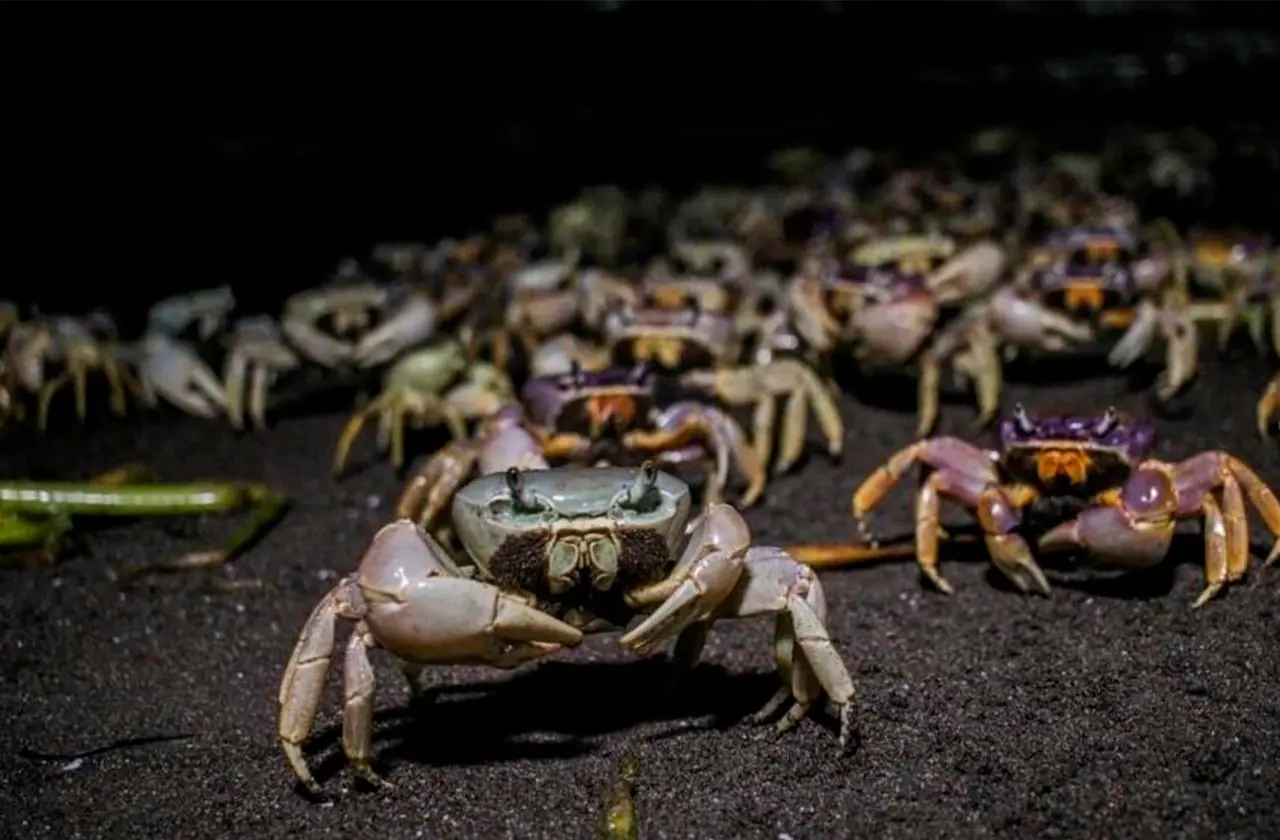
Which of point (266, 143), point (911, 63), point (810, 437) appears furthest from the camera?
point (911, 63)

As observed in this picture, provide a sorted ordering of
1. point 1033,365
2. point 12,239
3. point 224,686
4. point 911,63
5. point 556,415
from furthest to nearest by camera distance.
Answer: point 911,63
point 12,239
point 1033,365
point 556,415
point 224,686

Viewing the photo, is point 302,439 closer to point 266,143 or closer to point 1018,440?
point 1018,440

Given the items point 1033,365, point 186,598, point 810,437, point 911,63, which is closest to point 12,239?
point 186,598

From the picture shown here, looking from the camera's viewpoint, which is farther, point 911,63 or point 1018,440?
point 911,63

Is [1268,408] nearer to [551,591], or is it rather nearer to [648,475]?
[648,475]

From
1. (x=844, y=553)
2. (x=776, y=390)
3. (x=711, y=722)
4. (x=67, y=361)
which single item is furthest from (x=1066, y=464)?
(x=67, y=361)

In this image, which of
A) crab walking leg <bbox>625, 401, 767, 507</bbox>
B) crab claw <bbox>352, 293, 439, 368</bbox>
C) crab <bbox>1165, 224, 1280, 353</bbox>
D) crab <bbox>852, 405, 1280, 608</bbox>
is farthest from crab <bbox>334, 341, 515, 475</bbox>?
crab <bbox>1165, 224, 1280, 353</bbox>

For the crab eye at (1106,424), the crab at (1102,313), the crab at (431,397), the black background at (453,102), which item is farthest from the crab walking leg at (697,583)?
the black background at (453,102)

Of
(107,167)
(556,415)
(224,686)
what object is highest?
(107,167)

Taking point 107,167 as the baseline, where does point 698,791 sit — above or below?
below
